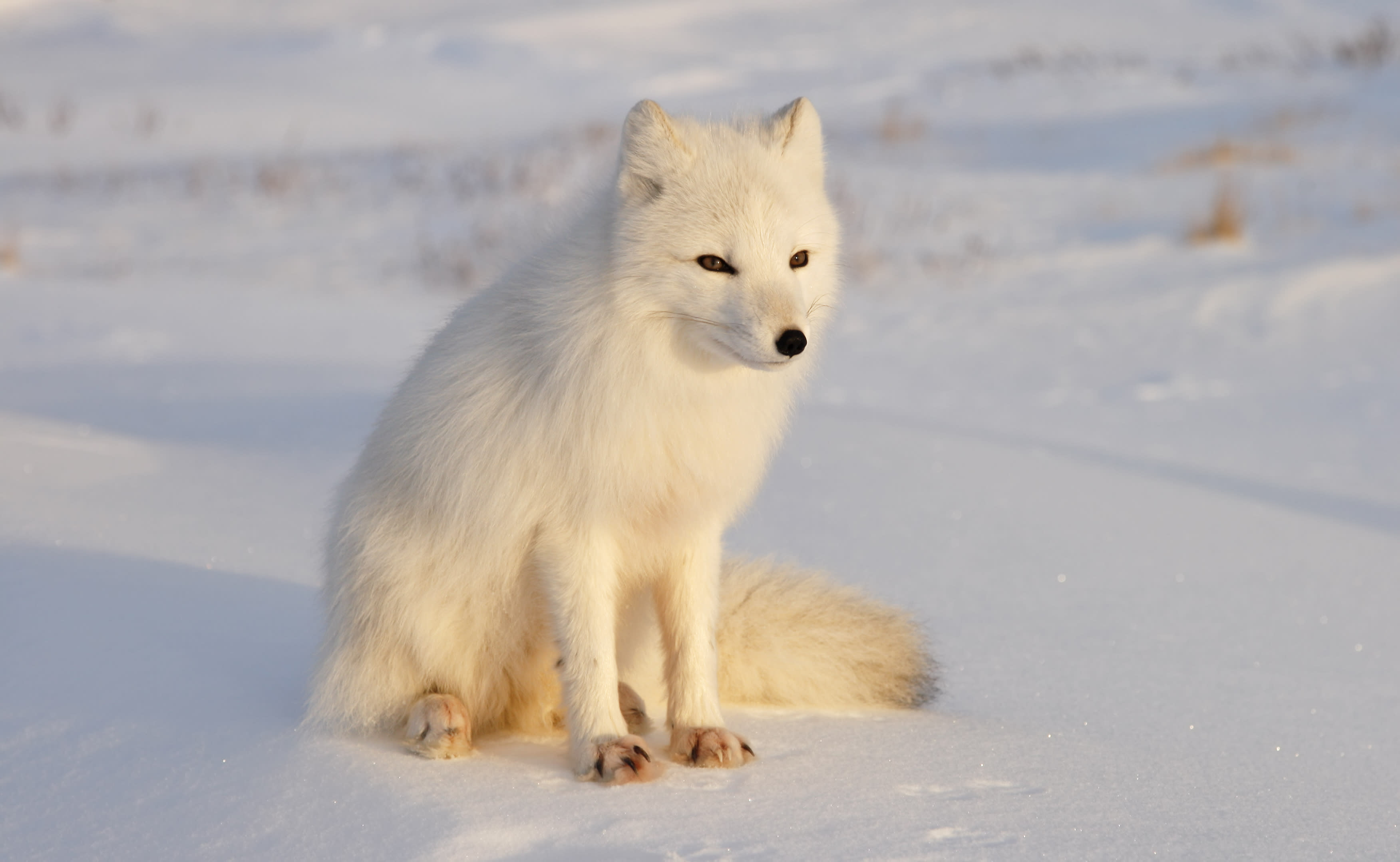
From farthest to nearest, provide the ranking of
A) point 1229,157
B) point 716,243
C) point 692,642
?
1. point 1229,157
2. point 692,642
3. point 716,243

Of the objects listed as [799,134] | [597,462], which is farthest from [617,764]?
[799,134]

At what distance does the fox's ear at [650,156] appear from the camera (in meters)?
2.32

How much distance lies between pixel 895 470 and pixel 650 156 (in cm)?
255

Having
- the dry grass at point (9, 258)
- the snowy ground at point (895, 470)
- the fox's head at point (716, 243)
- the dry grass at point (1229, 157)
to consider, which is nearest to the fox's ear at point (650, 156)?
the fox's head at point (716, 243)

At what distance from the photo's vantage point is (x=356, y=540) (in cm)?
249

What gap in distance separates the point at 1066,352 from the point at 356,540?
5953 mm

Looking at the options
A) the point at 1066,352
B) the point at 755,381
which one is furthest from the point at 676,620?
the point at 1066,352

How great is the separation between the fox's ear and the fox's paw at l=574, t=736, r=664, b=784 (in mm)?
999

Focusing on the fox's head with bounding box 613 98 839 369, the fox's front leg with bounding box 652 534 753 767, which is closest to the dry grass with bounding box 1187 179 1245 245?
the fox's head with bounding box 613 98 839 369

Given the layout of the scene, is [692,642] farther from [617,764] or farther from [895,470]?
[895,470]

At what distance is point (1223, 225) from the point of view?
29.9 feet

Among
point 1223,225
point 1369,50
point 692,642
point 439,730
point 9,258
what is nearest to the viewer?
point 439,730

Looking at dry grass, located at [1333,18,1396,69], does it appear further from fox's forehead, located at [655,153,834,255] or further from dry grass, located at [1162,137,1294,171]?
fox's forehead, located at [655,153,834,255]

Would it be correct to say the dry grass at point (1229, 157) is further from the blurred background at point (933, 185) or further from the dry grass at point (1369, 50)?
the dry grass at point (1369, 50)
